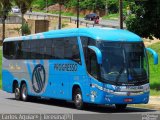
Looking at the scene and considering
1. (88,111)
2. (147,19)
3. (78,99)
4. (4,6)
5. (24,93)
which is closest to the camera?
(88,111)

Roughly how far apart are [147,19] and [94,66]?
38.4 feet

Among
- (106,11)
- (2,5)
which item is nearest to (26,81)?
(2,5)

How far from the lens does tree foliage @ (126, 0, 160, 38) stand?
34.1 meters

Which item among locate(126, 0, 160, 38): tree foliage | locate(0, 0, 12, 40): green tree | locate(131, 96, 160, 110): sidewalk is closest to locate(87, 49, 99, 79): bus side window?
locate(131, 96, 160, 110): sidewalk

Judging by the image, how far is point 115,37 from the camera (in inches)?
949

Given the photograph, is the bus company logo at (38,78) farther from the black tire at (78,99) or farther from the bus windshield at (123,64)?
the bus windshield at (123,64)

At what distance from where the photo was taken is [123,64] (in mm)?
23562

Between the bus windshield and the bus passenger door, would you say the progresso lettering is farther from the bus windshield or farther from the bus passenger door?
the bus windshield

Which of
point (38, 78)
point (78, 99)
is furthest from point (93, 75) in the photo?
point (38, 78)

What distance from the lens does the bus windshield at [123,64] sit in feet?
76.6

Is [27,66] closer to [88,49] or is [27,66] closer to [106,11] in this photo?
[88,49]

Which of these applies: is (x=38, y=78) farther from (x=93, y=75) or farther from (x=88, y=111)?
(x=93, y=75)

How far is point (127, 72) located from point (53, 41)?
4.89 m

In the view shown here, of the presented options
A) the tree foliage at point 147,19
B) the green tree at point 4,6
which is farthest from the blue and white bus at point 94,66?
Answer: the green tree at point 4,6
